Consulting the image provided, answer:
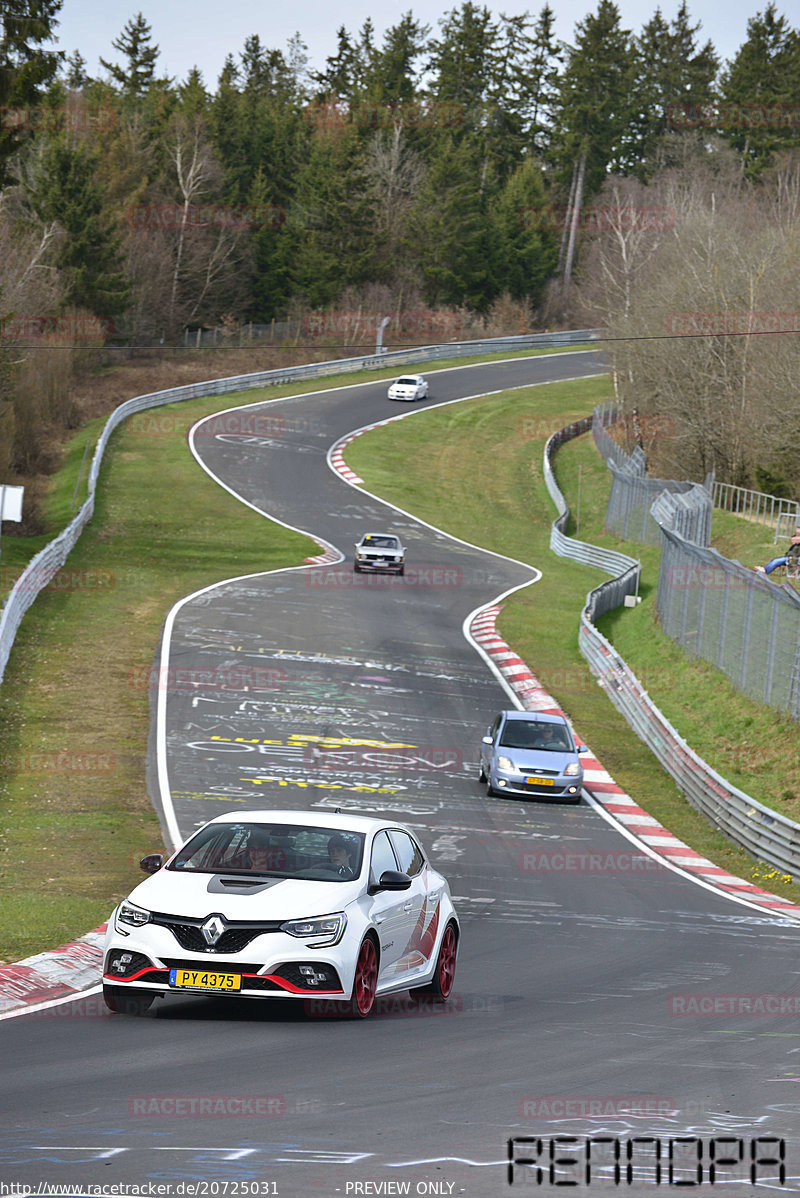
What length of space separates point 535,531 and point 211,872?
53.7 meters

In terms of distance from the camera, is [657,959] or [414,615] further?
[414,615]

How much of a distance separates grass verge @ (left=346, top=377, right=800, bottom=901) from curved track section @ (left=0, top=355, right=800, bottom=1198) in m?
3.35

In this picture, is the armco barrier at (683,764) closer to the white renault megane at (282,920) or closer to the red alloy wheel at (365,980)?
the white renault megane at (282,920)

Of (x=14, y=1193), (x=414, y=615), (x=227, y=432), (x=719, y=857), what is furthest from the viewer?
(x=227, y=432)

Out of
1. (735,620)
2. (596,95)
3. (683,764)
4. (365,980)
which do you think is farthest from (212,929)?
(596,95)

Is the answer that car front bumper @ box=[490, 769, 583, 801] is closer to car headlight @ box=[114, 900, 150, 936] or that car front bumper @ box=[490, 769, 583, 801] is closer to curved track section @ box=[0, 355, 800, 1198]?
curved track section @ box=[0, 355, 800, 1198]

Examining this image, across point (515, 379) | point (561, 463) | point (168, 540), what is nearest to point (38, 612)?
point (168, 540)

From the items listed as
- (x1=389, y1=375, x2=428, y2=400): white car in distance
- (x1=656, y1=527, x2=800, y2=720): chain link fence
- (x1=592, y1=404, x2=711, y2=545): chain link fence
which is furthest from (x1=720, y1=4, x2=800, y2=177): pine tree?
(x1=656, y1=527, x2=800, y2=720): chain link fence

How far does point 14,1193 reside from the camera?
608 cm

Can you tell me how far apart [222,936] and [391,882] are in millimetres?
1512

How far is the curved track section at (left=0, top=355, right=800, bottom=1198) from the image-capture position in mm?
A: 6863

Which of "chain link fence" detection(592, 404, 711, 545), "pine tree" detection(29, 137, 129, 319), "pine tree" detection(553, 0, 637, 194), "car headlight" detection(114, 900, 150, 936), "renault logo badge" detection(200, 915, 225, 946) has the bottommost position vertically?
"chain link fence" detection(592, 404, 711, 545)

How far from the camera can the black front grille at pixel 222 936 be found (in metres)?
9.91

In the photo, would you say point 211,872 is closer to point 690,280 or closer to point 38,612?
point 38,612
